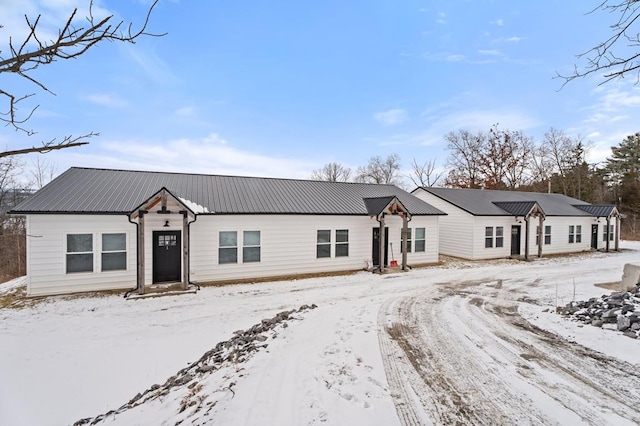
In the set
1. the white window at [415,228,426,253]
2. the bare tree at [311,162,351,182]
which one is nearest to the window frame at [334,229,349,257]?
the white window at [415,228,426,253]

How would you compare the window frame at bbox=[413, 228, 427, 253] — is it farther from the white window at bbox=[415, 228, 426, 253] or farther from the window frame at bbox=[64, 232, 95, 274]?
the window frame at bbox=[64, 232, 95, 274]

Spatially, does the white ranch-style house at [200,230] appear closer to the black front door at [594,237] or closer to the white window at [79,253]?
the white window at [79,253]

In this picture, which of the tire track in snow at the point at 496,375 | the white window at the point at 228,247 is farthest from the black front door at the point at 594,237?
the white window at the point at 228,247

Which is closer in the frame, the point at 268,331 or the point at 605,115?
the point at 268,331

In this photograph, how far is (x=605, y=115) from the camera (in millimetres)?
17516

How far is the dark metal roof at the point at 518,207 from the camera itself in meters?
18.6

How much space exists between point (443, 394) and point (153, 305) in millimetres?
8222

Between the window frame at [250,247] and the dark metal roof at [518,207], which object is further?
the dark metal roof at [518,207]

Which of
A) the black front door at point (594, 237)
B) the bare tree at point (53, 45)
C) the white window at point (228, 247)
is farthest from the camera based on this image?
the black front door at point (594, 237)

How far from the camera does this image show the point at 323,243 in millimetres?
13875

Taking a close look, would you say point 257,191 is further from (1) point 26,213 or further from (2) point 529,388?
(2) point 529,388

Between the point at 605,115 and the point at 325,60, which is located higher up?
the point at 325,60

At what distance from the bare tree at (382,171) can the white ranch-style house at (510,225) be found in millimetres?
23705

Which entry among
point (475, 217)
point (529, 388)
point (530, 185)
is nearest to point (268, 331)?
point (529, 388)
